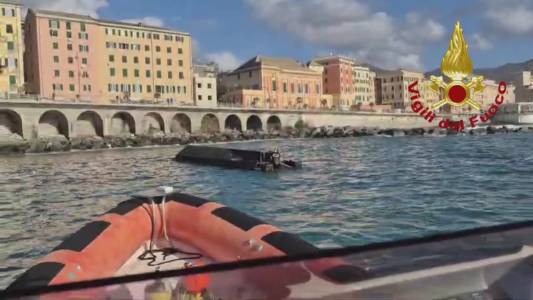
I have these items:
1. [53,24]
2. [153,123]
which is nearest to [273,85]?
[153,123]

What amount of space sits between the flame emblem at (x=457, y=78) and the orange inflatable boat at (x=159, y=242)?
1629 mm

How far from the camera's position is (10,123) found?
54.4 meters

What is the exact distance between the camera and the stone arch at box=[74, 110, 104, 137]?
197ft

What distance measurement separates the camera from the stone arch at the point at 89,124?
59.9 m

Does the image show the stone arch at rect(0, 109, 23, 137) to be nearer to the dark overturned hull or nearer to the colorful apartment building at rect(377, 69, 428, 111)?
the dark overturned hull

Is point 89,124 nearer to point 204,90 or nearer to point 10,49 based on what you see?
point 10,49

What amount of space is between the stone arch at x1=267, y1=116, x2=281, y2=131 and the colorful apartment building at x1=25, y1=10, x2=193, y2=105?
43.8 feet

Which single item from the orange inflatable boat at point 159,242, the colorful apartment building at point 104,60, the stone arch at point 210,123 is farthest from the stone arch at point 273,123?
the orange inflatable boat at point 159,242

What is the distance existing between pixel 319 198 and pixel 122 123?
178ft

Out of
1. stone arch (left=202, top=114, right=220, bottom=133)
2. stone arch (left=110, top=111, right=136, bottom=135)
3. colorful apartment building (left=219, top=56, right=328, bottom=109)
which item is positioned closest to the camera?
stone arch (left=110, top=111, right=136, bottom=135)

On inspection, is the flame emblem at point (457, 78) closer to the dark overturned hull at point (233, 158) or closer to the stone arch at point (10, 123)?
the dark overturned hull at point (233, 158)

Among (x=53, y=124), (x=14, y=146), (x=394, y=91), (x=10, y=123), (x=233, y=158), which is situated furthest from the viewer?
(x=394, y=91)

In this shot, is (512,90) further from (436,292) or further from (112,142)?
(436,292)

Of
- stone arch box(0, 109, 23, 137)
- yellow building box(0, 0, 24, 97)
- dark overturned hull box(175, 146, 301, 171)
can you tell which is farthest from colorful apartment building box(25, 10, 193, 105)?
dark overturned hull box(175, 146, 301, 171)
